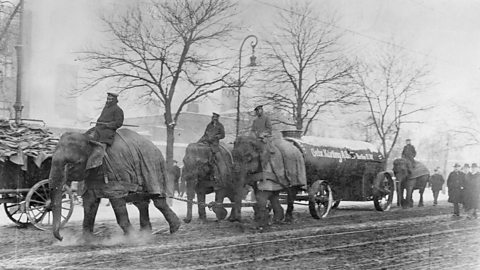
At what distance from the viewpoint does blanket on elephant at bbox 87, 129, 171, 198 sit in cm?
866

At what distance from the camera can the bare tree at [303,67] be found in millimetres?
15398

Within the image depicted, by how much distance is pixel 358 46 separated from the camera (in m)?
16.0

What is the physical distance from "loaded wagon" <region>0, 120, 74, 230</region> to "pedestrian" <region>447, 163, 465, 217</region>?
10268mm

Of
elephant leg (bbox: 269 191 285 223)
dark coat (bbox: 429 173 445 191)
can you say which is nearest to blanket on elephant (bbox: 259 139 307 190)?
elephant leg (bbox: 269 191 285 223)

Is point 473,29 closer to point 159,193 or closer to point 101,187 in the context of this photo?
point 159,193

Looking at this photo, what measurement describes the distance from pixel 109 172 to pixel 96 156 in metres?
0.35


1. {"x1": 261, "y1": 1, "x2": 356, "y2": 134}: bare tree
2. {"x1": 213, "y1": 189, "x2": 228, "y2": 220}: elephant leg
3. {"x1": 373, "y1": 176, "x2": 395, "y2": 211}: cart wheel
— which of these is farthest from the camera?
{"x1": 373, "y1": 176, "x2": 395, "y2": 211}: cart wheel

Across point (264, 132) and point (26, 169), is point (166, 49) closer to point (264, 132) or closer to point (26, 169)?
point (264, 132)

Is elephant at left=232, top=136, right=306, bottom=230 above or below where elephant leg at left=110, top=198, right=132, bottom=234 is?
above

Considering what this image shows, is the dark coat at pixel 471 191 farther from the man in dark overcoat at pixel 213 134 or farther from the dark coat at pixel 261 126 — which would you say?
the man in dark overcoat at pixel 213 134

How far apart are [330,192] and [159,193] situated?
525 centimetres

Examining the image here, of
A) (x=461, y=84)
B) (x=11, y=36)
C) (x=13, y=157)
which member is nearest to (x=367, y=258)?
(x=13, y=157)

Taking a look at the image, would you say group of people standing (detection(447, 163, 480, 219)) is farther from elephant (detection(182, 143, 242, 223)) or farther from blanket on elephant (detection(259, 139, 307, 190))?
elephant (detection(182, 143, 242, 223))

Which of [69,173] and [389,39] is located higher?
[389,39]
